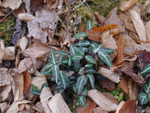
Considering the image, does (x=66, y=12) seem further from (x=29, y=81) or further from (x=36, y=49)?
(x=29, y=81)

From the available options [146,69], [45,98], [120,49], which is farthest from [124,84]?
[45,98]

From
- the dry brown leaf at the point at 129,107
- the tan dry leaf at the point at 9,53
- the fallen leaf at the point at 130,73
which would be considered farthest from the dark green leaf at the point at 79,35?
the dry brown leaf at the point at 129,107

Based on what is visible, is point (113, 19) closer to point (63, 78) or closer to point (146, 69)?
point (146, 69)

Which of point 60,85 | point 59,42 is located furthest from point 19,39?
point 60,85

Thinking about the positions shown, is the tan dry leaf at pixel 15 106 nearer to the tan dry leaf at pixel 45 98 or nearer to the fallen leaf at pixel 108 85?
the tan dry leaf at pixel 45 98

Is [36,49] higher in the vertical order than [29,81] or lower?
higher

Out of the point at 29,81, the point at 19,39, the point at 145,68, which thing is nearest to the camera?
the point at 145,68

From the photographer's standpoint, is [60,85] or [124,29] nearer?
[60,85]
